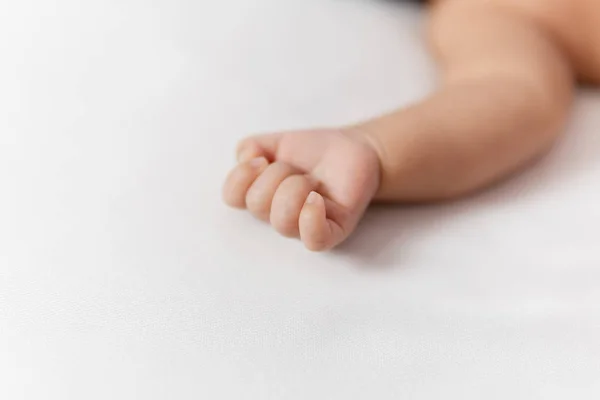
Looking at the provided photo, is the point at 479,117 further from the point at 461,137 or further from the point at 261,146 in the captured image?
the point at 261,146

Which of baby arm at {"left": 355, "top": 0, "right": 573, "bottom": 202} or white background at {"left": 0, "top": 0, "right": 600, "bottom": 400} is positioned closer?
white background at {"left": 0, "top": 0, "right": 600, "bottom": 400}

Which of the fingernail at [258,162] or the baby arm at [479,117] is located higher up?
the baby arm at [479,117]

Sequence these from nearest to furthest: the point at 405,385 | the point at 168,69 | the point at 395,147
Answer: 1. the point at 405,385
2. the point at 395,147
3. the point at 168,69

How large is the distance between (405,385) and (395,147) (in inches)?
7.4

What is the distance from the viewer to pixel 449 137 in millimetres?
573

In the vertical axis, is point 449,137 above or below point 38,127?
above

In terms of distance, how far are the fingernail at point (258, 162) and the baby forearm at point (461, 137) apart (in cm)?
8

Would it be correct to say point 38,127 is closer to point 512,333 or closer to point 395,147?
point 395,147

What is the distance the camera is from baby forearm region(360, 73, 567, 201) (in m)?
0.56

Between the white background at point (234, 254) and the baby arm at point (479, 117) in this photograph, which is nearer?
the white background at point (234, 254)

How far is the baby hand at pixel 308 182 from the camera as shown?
50 cm

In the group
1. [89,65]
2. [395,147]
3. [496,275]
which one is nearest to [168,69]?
[89,65]

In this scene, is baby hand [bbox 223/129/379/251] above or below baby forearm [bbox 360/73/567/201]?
below

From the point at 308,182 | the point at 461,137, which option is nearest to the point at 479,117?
the point at 461,137
